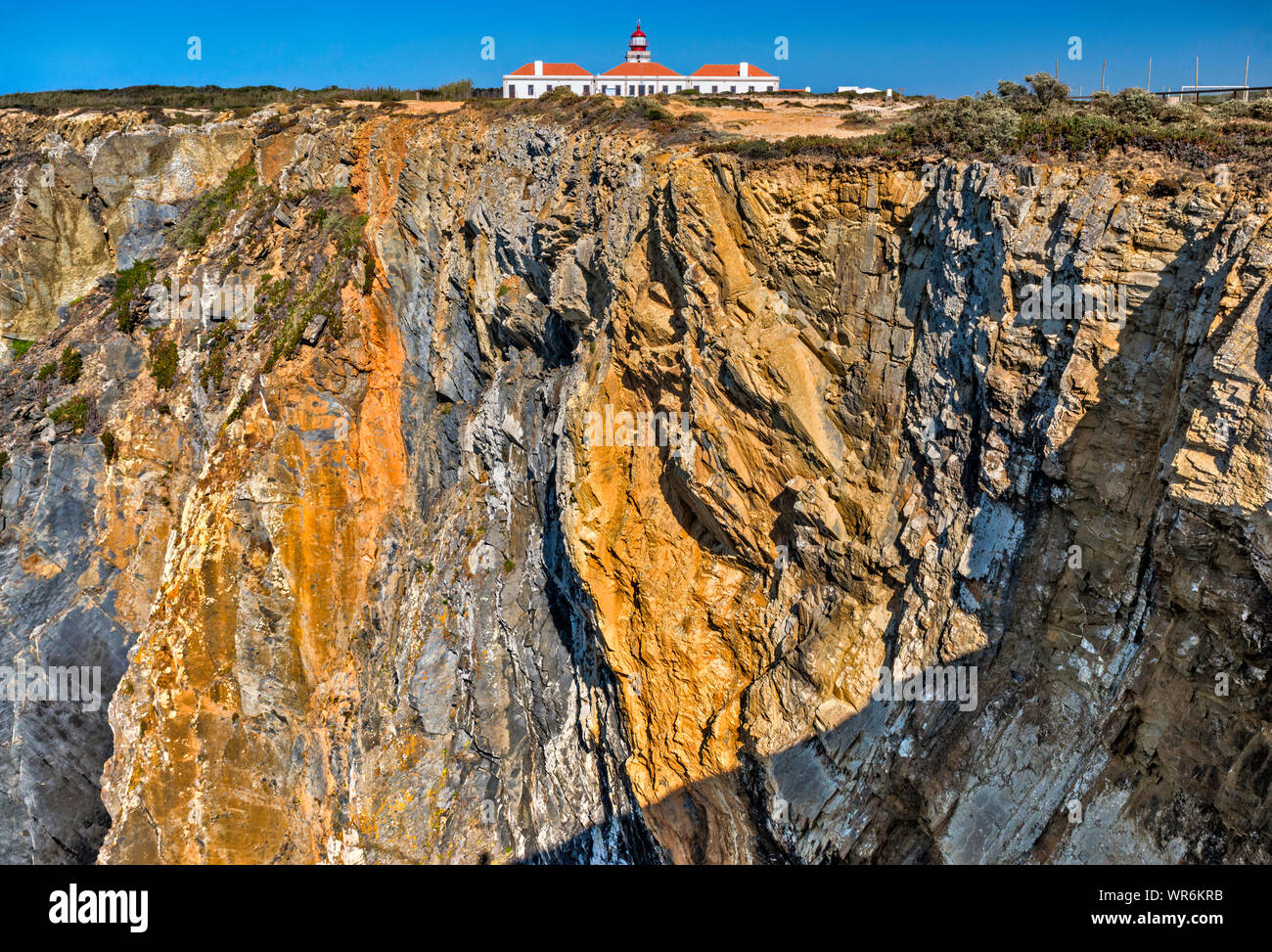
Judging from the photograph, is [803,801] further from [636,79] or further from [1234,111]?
[636,79]

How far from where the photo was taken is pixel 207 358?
21.9 meters

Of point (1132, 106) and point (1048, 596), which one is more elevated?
point (1132, 106)

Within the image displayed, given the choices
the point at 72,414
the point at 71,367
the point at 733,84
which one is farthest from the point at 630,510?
the point at 733,84

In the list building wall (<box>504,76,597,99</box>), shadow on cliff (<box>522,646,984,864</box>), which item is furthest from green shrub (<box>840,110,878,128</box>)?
building wall (<box>504,76,597,99</box>)

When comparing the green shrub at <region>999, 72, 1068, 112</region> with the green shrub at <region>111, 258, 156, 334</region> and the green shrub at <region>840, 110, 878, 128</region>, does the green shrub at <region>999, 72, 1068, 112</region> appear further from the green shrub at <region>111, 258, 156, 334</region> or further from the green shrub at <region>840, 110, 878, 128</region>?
the green shrub at <region>111, 258, 156, 334</region>

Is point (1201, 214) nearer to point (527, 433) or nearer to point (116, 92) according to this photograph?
point (527, 433)

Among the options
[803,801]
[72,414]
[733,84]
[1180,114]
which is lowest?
[803,801]

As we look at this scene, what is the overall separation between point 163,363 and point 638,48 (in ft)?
138

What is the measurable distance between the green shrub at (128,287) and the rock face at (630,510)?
0.51 metres

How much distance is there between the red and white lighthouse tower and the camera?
5097cm

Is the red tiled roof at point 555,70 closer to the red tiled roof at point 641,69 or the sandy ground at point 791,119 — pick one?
the red tiled roof at point 641,69

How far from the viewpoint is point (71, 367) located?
23.1 m

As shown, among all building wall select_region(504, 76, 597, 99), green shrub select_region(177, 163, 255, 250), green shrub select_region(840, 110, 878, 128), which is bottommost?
green shrub select_region(840, 110, 878, 128)

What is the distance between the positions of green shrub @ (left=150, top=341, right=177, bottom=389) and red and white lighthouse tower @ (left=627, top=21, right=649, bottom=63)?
131ft
